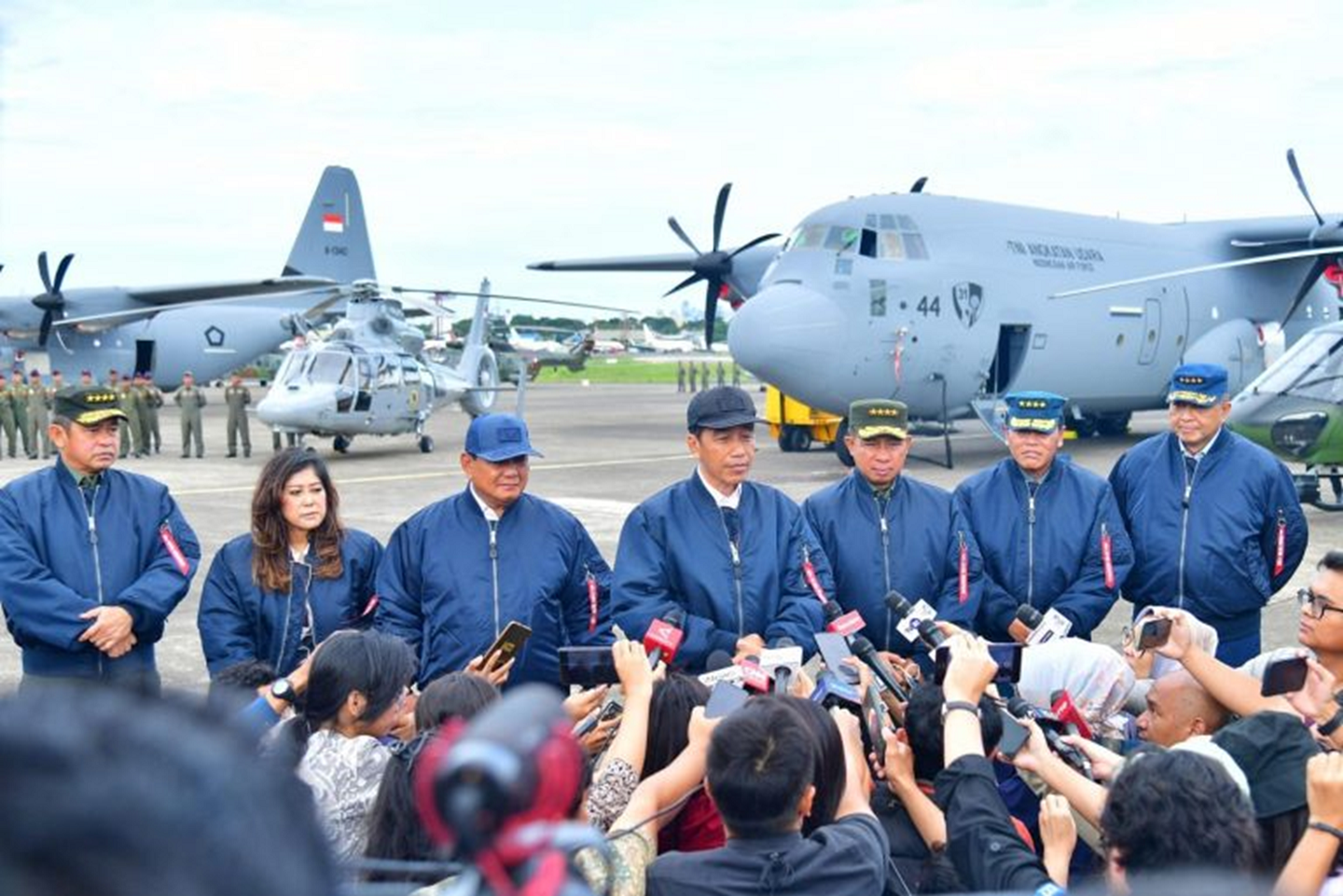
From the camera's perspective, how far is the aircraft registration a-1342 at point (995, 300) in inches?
651

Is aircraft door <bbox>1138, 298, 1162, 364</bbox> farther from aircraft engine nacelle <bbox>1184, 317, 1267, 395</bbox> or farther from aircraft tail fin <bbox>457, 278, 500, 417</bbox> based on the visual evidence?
aircraft tail fin <bbox>457, 278, 500, 417</bbox>

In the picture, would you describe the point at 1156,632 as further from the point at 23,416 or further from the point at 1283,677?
the point at 23,416

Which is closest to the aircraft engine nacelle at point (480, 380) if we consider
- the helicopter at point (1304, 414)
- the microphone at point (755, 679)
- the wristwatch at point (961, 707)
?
the helicopter at point (1304, 414)

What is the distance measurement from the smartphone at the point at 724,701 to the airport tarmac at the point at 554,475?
18.3 feet

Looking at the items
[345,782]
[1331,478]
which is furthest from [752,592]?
[1331,478]

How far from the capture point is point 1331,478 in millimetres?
13375

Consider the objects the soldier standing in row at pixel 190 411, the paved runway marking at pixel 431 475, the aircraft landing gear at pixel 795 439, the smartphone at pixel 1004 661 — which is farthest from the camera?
the soldier standing in row at pixel 190 411

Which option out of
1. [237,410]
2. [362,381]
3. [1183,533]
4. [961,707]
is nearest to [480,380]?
[237,410]

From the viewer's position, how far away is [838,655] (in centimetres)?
397

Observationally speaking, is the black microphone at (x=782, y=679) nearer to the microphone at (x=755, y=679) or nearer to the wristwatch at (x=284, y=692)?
the microphone at (x=755, y=679)

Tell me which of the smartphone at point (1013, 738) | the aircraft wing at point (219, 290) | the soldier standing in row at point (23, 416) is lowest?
the soldier standing in row at point (23, 416)

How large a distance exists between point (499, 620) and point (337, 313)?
102 feet

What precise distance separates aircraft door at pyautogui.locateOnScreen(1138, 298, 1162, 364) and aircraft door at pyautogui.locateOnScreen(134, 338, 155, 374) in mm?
20902

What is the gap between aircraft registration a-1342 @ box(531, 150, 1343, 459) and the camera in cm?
1653
